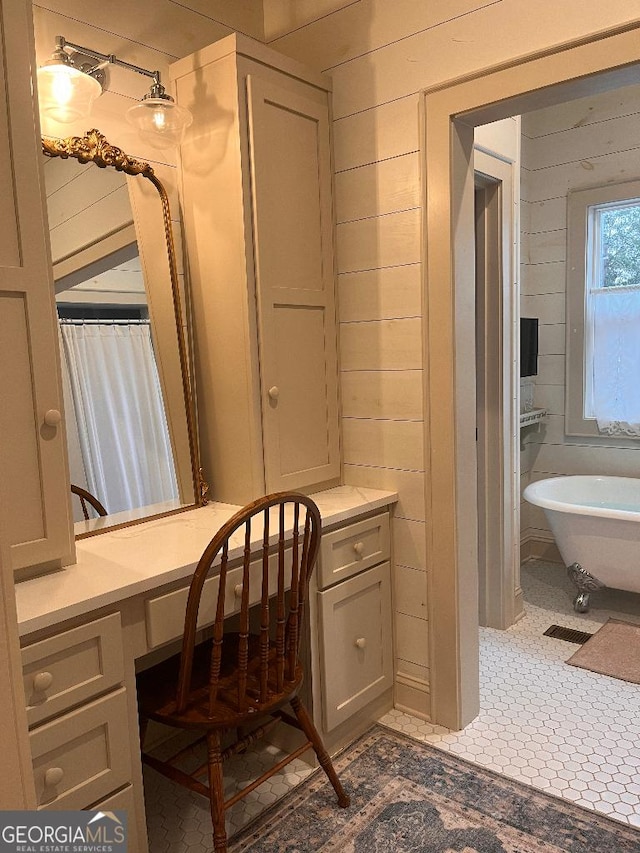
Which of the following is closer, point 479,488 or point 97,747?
point 97,747

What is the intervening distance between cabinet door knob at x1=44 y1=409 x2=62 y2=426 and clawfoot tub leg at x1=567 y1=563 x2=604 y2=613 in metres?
2.67

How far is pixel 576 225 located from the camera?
3.95m

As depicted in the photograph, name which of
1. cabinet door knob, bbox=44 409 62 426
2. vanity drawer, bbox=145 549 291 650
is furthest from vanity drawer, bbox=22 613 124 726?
cabinet door knob, bbox=44 409 62 426

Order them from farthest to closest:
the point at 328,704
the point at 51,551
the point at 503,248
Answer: the point at 503,248 → the point at 328,704 → the point at 51,551

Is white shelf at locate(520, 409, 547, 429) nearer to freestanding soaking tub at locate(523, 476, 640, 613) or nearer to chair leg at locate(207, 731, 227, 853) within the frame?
freestanding soaking tub at locate(523, 476, 640, 613)

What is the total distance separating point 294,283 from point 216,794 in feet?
5.21

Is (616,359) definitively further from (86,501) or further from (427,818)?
(86,501)

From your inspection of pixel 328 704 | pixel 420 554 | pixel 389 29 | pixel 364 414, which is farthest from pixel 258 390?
pixel 389 29

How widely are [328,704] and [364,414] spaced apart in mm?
1023

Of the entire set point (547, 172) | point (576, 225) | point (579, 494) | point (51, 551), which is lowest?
point (579, 494)

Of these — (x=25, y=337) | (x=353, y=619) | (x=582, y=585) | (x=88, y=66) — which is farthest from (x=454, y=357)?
(x=582, y=585)

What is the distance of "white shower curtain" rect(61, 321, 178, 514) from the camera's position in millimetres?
1988

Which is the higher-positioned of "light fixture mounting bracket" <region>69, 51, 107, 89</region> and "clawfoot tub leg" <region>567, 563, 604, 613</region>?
"light fixture mounting bracket" <region>69, 51, 107, 89</region>

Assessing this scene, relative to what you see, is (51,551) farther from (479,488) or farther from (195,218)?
(479,488)
